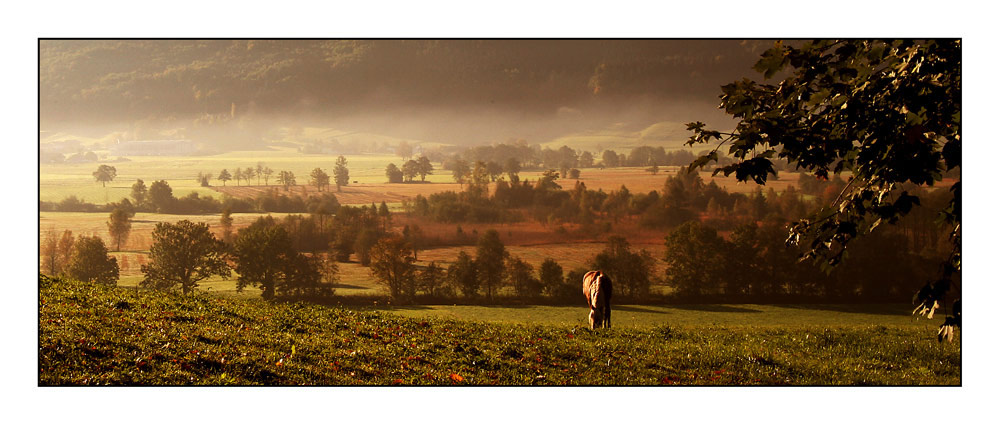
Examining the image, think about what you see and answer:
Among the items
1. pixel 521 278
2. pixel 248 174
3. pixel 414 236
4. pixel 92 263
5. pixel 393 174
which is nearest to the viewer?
pixel 92 263

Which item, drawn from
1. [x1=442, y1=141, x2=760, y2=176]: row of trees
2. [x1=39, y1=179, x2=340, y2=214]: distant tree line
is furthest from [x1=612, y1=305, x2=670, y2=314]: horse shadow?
[x1=39, y1=179, x2=340, y2=214]: distant tree line

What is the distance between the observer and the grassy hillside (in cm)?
947

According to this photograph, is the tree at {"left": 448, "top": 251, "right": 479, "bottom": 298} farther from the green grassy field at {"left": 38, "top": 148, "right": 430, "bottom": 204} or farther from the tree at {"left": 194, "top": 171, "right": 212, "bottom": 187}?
the tree at {"left": 194, "top": 171, "right": 212, "bottom": 187}

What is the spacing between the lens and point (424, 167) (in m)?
24.5

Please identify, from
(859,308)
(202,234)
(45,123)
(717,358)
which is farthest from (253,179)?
(859,308)

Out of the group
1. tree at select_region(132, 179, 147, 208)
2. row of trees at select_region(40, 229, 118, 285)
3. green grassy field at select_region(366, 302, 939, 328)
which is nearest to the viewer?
green grassy field at select_region(366, 302, 939, 328)

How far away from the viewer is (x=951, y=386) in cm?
1120

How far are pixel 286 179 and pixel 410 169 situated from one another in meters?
4.25

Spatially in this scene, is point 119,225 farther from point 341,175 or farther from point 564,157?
point 564,157

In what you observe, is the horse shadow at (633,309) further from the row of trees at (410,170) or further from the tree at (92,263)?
the tree at (92,263)

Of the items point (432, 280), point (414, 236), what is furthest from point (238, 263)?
point (432, 280)

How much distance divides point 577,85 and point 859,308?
448 inches

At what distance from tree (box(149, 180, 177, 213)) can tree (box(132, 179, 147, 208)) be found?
212 millimetres

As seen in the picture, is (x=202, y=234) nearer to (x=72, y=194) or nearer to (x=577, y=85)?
(x=72, y=194)
